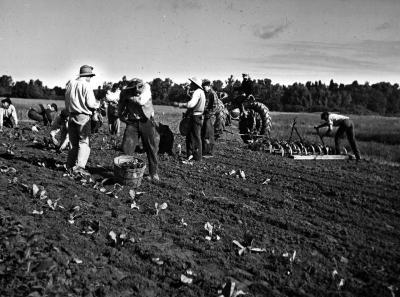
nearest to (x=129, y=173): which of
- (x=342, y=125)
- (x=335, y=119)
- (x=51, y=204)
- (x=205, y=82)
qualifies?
(x=51, y=204)

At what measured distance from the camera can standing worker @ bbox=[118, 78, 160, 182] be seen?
23.9 feet

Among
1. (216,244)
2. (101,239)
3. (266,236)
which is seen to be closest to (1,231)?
(101,239)

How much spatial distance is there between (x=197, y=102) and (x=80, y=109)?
10.9 feet

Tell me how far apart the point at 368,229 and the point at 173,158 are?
235 inches

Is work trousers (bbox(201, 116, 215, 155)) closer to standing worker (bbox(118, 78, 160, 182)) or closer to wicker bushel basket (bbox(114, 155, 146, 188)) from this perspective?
standing worker (bbox(118, 78, 160, 182))

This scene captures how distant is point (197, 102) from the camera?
9.73 metres

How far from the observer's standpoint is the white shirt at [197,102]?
950cm

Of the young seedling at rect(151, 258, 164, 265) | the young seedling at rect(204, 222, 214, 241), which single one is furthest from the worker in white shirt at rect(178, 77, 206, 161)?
the young seedling at rect(151, 258, 164, 265)

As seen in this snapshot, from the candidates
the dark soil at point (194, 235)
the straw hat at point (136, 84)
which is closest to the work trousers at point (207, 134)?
the dark soil at point (194, 235)

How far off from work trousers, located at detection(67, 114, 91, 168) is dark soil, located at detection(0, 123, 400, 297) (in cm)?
43

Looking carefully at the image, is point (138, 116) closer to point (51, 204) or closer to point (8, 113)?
point (51, 204)

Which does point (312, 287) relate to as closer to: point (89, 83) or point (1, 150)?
point (89, 83)

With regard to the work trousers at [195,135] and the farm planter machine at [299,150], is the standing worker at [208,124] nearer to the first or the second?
the work trousers at [195,135]

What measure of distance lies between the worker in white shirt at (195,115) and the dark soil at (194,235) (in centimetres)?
147
